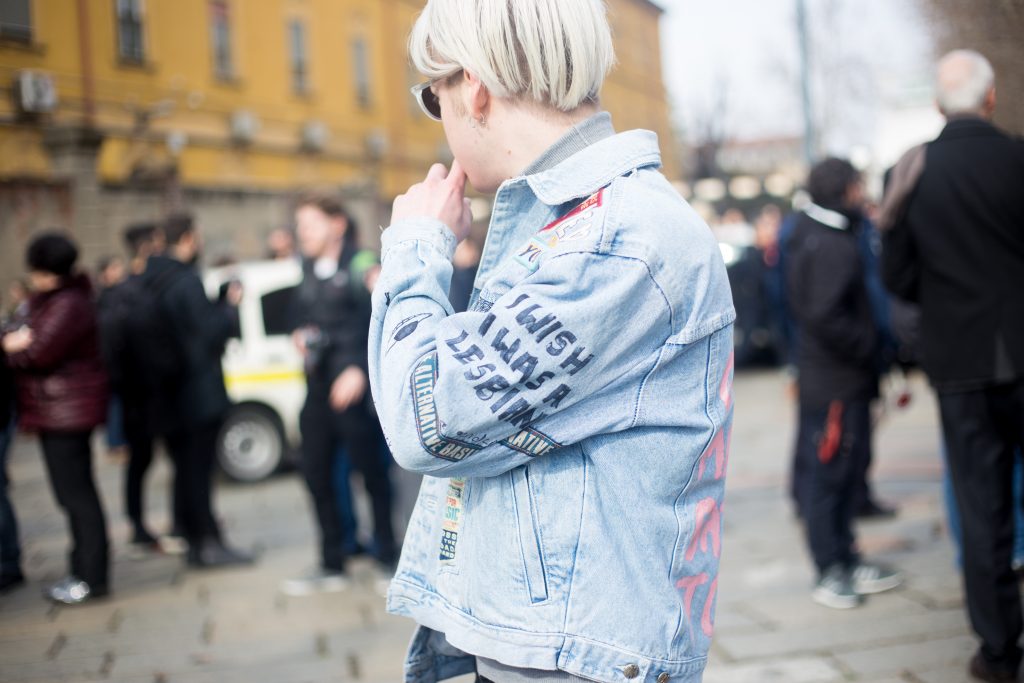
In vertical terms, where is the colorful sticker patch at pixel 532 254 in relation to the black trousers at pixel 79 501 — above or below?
above

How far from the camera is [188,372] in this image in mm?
6586

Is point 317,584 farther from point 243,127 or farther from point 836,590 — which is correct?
point 243,127

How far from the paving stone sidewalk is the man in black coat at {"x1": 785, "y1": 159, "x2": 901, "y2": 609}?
0.21 meters

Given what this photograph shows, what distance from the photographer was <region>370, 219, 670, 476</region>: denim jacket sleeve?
144 cm

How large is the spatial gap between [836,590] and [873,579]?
24cm

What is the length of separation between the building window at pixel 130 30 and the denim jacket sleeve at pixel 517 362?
59.5ft

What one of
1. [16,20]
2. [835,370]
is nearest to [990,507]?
[835,370]

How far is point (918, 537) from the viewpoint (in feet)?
18.9

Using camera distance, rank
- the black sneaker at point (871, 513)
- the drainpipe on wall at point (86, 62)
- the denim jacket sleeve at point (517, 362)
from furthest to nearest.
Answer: the drainpipe on wall at point (86, 62)
the black sneaker at point (871, 513)
the denim jacket sleeve at point (517, 362)

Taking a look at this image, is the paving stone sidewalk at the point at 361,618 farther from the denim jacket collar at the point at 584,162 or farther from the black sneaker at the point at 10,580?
the denim jacket collar at the point at 584,162

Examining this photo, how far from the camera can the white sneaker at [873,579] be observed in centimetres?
486

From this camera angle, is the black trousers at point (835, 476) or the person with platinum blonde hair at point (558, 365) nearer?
the person with platinum blonde hair at point (558, 365)

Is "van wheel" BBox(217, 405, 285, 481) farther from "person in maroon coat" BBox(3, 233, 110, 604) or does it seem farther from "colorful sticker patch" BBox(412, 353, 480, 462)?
"colorful sticker patch" BBox(412, 353, 480, 462)

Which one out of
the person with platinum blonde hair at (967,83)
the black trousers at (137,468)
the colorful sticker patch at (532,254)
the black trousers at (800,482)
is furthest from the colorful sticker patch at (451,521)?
the black trousers at (137,468)
